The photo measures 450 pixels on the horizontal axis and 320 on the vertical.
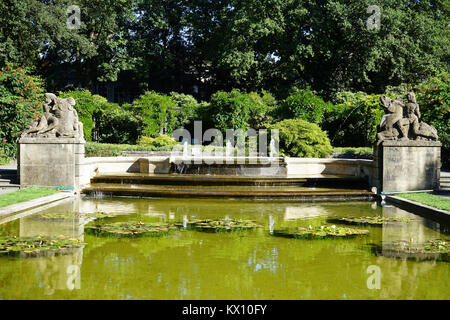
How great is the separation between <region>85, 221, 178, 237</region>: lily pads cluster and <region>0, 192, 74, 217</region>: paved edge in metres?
1.62

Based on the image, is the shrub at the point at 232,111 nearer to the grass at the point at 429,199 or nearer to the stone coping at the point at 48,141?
the stone coping at the point at 48,141

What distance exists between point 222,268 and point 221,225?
2.37 metres

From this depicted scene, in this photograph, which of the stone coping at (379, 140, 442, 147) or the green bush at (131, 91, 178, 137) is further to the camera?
the green bush at (131, 91, 178, 137)

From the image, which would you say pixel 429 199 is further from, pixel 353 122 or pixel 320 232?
pixel 353 122

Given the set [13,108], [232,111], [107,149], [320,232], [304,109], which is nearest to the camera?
[320,232]

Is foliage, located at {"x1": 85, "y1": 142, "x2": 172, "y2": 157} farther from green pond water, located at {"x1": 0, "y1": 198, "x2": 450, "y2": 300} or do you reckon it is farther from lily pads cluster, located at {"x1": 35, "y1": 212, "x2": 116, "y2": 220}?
green pond water, located at {"x1": 0, "y1": 198, "x2": 450, "y2": 300}

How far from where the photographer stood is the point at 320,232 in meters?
6.75

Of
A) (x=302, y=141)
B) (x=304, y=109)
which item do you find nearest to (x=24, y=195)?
(x=302, y=141)

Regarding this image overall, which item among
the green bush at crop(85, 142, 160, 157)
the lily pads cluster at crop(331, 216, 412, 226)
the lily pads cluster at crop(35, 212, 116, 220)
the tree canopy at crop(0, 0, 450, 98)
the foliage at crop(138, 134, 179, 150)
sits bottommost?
the lily pads cluster at crop(331, 216, 412, 226)

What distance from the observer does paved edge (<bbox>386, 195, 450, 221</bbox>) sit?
7.92 metres

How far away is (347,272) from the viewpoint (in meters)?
4.82

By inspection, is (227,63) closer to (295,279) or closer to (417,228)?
(417,228)

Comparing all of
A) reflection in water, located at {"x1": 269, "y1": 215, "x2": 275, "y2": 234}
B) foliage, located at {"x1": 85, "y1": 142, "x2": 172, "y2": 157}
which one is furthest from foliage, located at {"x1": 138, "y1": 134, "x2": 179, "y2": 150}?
reflection in water, located at {"x1": 269, "y1": 215, "x2": 275, "y2": 234}

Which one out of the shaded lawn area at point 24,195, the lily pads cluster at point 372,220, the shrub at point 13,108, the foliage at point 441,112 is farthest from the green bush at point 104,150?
the lily pads cluster at point 372,220
